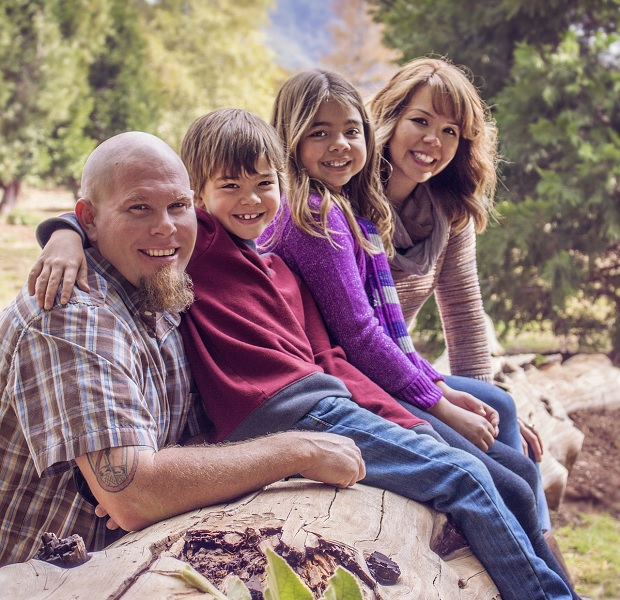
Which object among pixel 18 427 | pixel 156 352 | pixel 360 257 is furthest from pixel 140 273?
pixel 360 257

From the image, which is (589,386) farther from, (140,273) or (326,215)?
(140,273)

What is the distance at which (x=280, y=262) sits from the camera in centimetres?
232

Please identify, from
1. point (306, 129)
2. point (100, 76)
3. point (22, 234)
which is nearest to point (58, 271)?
point (306, 129)

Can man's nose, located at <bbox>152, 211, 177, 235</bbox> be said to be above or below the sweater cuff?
above

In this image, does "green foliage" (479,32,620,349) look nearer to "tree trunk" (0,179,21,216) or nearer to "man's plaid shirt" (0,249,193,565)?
"man's plaid shirt" (0,249,193,565)

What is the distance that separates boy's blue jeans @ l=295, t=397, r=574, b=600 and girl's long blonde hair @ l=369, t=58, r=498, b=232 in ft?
3.72

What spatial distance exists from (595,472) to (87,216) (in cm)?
419

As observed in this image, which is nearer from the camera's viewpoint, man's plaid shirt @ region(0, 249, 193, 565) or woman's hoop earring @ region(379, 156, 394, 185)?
man's plaid shirt @ region(0, 249, 193, 565)

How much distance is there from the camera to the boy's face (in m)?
2.10

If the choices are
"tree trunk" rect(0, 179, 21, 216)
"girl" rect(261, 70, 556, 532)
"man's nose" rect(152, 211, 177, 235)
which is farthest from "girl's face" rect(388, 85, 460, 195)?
"tree trunk" rect(0, 179, 21, 216)

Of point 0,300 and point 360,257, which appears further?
point 0,300

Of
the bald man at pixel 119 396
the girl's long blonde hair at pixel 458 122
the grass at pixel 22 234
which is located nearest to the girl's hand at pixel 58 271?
the bald man at pixel 119 396

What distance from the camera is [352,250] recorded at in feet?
7.82

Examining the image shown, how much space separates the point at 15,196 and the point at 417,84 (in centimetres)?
1129
